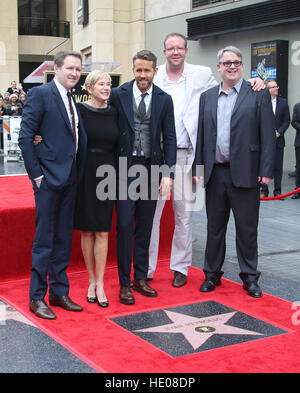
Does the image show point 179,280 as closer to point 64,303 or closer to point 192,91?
point 64,303

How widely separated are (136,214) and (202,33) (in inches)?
456

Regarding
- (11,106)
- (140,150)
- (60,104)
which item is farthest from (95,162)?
(11,106)

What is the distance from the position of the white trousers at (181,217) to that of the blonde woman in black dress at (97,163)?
2.45 feet

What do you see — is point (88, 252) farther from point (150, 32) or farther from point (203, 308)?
point (150, 32)

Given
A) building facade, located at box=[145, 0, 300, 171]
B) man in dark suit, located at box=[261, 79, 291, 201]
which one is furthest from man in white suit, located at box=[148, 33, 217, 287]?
building facade, located at box=[145, 0, 300, 171]

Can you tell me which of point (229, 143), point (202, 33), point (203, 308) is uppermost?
point (202, 33)

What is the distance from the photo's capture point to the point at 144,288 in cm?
506

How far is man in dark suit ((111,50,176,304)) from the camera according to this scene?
480 cm

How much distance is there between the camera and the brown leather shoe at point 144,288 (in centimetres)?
504

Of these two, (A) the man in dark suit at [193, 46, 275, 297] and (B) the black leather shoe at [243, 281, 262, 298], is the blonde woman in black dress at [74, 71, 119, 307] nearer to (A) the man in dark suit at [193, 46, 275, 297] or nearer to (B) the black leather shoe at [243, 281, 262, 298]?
(A) the man in dark suit at [193, 46, 275, 297]

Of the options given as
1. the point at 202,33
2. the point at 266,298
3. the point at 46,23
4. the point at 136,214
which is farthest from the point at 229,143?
the point at 46,23

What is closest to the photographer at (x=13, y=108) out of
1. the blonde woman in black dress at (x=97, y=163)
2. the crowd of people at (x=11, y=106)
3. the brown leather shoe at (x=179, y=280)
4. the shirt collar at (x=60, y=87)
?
the crowd of people at (x=11, y=106)

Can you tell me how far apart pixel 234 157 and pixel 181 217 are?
817mm
